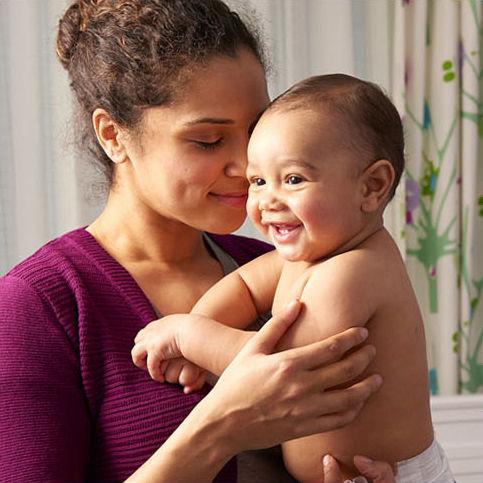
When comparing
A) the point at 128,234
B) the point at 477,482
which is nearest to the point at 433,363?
the point at 477,482

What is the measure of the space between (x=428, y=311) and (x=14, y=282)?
1.76m

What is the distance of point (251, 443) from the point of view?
56.7 inches

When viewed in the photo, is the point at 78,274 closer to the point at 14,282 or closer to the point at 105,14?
the point at 14,282

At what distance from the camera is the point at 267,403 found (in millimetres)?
1393

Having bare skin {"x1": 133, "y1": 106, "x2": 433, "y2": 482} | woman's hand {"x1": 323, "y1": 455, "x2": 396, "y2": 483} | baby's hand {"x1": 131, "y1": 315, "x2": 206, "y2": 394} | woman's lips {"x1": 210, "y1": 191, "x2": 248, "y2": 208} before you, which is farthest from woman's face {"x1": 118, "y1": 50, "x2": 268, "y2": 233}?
woman's hand {"x1": 323, "y1": 455, "x2": 396, "y2": 483}

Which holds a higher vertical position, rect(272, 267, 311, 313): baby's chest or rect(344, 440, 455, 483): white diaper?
rect(272, 267, 311, 313): baby's chest

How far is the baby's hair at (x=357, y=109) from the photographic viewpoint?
145cm

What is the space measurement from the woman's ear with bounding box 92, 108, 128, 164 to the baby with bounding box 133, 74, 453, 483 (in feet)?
0.99

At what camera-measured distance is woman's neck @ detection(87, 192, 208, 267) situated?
1.76 meters

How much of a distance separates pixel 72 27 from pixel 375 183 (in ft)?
2.09

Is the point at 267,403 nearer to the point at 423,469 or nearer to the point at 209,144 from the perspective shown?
the point at 423,469

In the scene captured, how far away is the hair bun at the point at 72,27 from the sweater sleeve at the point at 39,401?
470mm

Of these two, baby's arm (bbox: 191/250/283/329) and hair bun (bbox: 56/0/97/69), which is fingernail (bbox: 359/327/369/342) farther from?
hair bun (bbox: 56/0/97/69)

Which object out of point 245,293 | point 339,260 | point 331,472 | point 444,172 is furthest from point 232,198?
point 444,172
